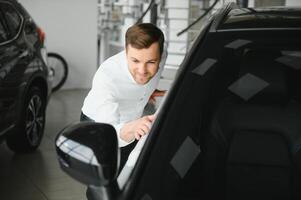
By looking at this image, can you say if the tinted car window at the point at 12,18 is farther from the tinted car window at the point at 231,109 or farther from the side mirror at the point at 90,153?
the side mirror at the point at 90,153

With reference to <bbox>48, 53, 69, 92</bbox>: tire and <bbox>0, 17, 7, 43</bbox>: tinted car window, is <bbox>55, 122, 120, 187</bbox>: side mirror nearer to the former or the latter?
<bbox>0, 17, 7, 43</bbox>: tinted car window

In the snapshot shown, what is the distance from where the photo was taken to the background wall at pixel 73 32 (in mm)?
9227

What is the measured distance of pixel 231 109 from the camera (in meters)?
1.80

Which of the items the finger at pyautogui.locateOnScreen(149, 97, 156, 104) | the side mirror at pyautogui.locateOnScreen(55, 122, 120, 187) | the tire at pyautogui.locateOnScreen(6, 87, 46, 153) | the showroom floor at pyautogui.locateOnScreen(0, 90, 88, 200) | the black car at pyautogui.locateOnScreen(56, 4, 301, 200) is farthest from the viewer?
the tire at pyautogui.locateOnScreen(6, 87, 46, 153)

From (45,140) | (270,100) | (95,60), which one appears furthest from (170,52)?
(270,100)

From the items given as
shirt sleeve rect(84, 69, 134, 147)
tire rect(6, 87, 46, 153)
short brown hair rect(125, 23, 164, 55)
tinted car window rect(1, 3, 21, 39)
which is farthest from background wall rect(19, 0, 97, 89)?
short brown hair rect(125, 23, 164, 55)

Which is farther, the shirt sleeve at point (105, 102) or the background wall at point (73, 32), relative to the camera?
the background wall at point (73, 32)

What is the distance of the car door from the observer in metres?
4.34

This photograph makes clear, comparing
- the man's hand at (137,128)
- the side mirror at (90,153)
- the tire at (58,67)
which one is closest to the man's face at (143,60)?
the man's hand at (137,128)

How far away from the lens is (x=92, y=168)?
138 cm

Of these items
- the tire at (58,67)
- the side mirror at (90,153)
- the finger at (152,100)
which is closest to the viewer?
the side mirror at (90,153)

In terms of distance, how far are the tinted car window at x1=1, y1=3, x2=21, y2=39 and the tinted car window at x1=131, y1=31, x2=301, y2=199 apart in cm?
339

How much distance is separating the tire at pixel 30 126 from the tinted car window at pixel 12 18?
0.59 metres

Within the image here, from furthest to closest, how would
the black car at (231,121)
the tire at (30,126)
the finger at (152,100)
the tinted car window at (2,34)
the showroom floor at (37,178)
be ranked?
the tire at (30,126)
the tinted car window at (2,34)
the showroom floor at (37,178)
the finger at (152,100)
the black car at (231,121)
